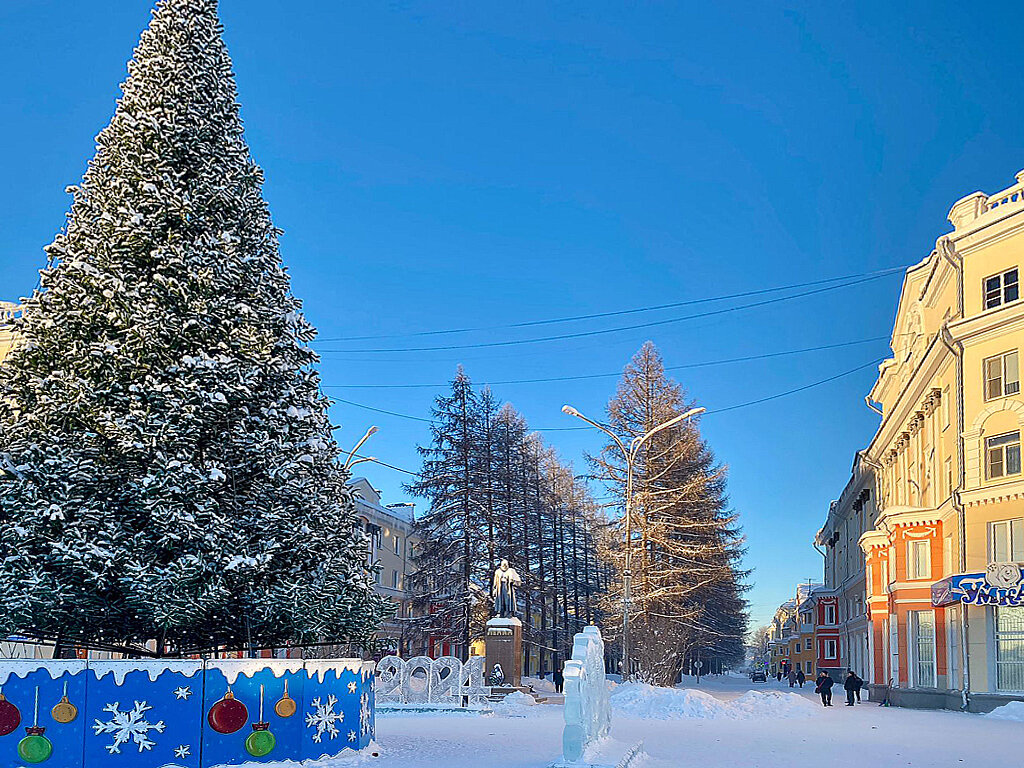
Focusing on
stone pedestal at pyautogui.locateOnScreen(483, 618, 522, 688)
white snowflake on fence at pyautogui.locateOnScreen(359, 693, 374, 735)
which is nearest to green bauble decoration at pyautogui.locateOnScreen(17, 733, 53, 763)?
white snowflake on fence at pyautogui.locateOnScreen(359, 693, 374, 735)

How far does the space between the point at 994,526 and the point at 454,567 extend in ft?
90.1

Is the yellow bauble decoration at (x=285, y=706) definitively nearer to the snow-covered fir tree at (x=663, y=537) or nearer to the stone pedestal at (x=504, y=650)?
the stone pedestal at (x=504, y=650)

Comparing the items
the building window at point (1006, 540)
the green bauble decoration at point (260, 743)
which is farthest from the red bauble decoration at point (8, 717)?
the building window at point (1006, 540)

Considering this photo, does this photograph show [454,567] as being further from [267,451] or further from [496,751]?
[267,451]

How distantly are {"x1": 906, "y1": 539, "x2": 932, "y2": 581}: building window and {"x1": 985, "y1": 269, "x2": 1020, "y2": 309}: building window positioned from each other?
30.3 ft

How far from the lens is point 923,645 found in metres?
35.8

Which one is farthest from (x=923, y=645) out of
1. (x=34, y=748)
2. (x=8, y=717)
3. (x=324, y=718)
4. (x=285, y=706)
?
(x=8, y=717)

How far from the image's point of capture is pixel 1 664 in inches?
447

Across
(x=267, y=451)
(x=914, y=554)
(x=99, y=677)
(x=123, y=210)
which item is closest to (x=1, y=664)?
(x=99, y=677)

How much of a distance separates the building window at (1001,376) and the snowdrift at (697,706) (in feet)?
35.4

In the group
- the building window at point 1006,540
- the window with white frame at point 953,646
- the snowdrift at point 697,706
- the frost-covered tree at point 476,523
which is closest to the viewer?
the snowdrift at point 697,706

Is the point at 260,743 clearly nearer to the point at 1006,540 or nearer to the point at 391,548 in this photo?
the point at 1006,540

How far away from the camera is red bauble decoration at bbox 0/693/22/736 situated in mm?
11250

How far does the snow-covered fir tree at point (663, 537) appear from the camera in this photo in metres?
43.5
